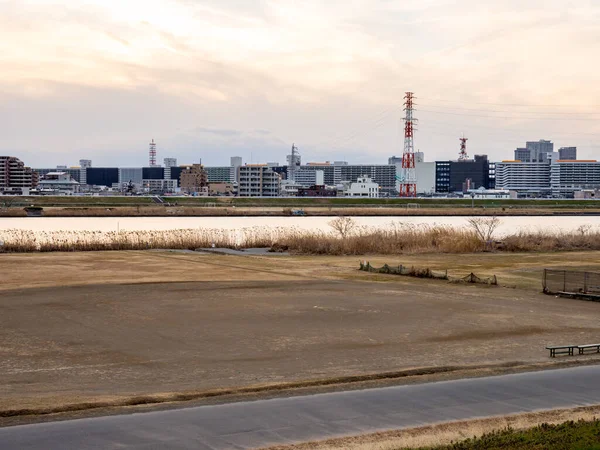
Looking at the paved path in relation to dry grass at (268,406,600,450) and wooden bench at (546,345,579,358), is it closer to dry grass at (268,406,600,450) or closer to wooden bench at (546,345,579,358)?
dry grass at (268,406,600,450)

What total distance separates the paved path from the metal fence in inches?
619

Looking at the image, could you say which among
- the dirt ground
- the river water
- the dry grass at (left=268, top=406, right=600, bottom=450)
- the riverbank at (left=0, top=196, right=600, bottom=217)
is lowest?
the river water

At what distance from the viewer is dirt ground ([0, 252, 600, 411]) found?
18.1m

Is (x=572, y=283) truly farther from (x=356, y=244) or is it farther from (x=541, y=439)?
(x=541, y=439)

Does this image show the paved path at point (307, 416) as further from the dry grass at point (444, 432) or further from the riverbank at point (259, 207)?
the riverbank at point (259, 207)

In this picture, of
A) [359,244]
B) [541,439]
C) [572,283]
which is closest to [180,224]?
[359,244]

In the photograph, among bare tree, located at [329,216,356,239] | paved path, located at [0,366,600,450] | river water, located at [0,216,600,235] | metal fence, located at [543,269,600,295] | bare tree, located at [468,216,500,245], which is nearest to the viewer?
paved path, located at [0,366,600,450]

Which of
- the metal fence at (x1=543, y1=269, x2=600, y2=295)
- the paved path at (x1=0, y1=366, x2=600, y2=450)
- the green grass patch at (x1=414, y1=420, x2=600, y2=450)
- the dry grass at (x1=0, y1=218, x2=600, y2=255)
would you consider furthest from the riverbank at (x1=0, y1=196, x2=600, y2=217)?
the green grass patch at (x1=414, y1=420, x2=600, y2=450)

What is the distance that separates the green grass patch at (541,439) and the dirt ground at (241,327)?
569cm

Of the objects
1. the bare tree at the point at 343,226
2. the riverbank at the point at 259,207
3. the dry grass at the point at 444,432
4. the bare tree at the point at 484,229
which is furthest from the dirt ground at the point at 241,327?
the riverbank at the point at 259,207

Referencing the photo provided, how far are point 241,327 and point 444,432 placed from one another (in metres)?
11.5

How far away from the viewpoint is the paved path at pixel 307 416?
1310 cm

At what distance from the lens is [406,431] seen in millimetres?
13656

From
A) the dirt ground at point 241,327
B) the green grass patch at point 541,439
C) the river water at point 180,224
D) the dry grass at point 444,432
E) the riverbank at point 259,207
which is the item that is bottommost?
the river water at point 180,224
